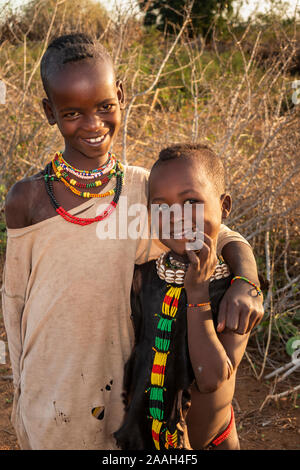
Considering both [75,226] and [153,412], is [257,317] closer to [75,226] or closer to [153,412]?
[153,412]

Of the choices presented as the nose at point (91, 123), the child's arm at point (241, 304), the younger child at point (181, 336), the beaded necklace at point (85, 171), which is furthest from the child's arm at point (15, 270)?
the child's arm at point (241, 304)

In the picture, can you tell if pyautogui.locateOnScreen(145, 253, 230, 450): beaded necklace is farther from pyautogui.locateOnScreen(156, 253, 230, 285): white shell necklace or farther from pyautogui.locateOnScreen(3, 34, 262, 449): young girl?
pyautogui.locateOnScreen(3, 34, 262, 449): young girl

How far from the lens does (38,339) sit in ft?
4.67

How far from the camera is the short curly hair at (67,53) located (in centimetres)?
132

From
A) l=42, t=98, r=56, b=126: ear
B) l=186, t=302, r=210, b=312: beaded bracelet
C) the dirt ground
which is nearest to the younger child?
l=186, t=302, r=210, b=312: beaded bracelet

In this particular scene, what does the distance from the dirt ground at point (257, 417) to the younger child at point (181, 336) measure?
127 cm

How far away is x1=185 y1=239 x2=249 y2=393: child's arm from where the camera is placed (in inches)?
46.1

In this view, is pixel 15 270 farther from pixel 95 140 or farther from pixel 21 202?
pixel 95 140

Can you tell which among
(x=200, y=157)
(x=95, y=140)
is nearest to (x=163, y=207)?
(x=200, y=157)

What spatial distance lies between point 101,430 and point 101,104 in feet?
3.25

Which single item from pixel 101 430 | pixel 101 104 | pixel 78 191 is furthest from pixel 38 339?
pixel 101 104

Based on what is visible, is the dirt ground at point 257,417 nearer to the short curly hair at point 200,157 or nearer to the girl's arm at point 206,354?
the girl's arm at point 206,354

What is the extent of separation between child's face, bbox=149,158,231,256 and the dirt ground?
1621 millimetres

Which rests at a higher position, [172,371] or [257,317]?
[257,317]
